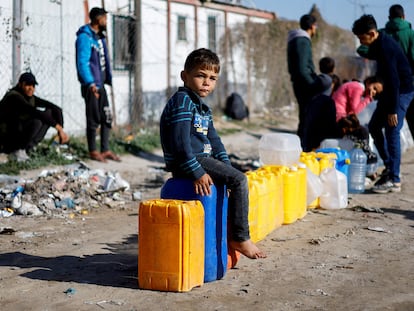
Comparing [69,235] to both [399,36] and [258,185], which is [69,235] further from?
[399,36]

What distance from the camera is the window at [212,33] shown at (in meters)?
19.2

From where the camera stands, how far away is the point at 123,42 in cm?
1527

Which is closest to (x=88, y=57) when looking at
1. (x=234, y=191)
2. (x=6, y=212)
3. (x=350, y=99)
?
(x=6, y=212)

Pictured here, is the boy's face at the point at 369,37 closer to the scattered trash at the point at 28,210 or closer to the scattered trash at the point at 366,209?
the scattered trash at the point at 366,209

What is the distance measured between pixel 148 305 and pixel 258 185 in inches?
77.0

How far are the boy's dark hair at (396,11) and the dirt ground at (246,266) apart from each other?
329 cm

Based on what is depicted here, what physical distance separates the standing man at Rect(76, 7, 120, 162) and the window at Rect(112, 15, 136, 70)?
4102 millimetres

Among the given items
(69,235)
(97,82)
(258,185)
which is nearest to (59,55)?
(97,82)

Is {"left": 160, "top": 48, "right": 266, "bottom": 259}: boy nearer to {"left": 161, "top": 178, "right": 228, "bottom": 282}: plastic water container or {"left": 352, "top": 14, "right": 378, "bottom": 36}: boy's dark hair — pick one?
{"left": 161, "top": 178, "right": 228, "bottom": 282}: plastic water container

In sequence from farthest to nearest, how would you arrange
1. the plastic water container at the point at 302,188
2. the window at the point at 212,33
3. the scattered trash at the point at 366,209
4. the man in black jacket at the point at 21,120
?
the window at the point at 212,33, the man in black jacket at the point at 21,120, the scattered trash at the point at 366,209, the plastic water container at the point at 302,188

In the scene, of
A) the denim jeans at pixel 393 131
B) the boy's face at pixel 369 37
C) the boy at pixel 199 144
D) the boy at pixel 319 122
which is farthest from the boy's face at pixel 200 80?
the boy at pixel 319 122

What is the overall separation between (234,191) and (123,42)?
425 inches

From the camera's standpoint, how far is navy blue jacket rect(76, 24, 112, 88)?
10508 mm

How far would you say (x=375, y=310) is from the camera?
4277mm
